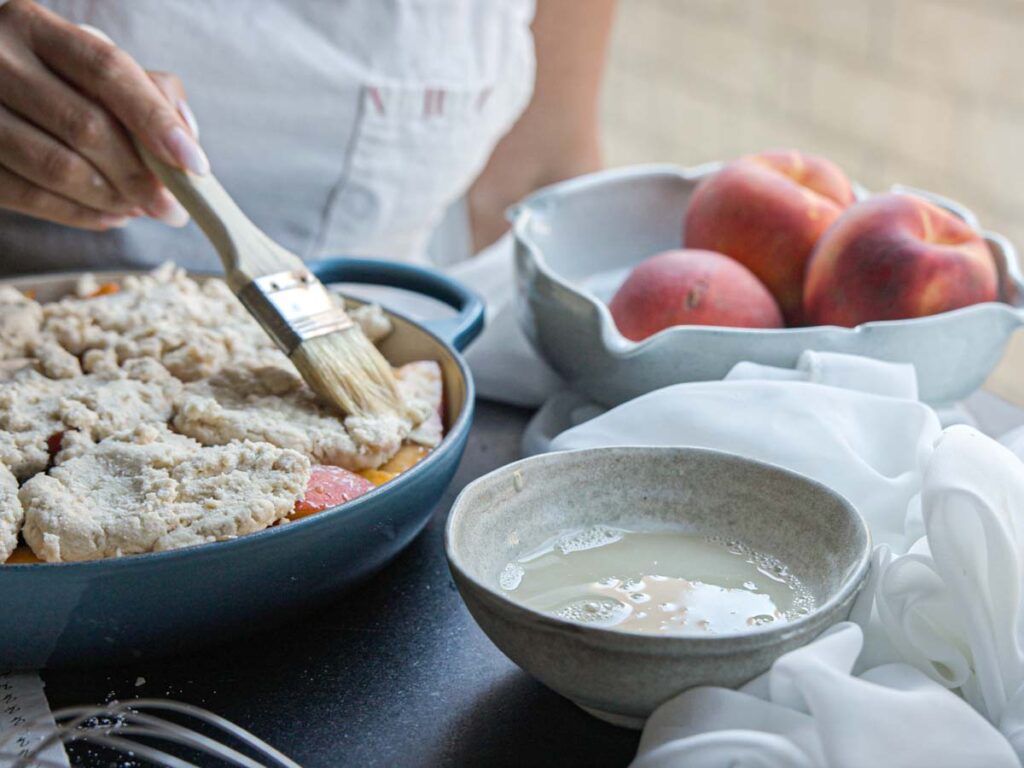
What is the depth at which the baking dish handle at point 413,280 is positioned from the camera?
73 centimetres

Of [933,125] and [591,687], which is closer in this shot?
[591,687]

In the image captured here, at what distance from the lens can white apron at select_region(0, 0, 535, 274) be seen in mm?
892

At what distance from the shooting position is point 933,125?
1925mm

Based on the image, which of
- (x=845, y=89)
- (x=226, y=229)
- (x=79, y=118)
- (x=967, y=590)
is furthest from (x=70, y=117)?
(x=845, y=89)

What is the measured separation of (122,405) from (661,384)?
30cm

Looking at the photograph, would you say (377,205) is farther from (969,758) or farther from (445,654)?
(969,758)

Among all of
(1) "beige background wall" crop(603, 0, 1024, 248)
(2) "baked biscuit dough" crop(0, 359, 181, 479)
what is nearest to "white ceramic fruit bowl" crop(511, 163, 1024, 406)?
(2) "baked biscuit dough" crop(0, 359, 181, 479)

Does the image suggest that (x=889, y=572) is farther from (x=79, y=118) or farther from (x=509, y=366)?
(x=79, y=118)

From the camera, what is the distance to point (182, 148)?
0.65m

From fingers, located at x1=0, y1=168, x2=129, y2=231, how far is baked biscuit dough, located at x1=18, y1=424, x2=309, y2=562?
0.82 feet

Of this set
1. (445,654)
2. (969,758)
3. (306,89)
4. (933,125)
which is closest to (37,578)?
(445,654)

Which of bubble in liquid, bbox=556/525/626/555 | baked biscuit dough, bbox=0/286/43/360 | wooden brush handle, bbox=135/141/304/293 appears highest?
wooden brush handle, bbox=135/141/304/293

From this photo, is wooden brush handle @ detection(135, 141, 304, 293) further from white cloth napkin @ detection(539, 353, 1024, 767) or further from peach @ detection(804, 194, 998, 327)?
peach @ detection(804, 194, 998, 327)

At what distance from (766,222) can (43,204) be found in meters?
0.48
